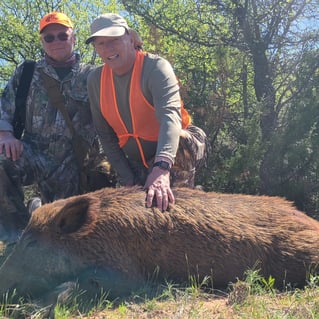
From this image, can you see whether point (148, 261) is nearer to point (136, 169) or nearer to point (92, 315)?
point (92, 315)

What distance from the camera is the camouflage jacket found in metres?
6.24

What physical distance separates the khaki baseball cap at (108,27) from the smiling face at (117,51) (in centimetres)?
7

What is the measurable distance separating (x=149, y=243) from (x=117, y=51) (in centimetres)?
190

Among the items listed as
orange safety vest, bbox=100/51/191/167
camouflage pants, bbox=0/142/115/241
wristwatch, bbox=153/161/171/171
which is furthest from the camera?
camouflage pants, bbox=0/142/115/241

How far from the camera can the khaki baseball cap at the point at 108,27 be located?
475 centimetres

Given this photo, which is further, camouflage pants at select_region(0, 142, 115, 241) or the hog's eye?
camouflage pants at select_region(0, 142, 115, 241)

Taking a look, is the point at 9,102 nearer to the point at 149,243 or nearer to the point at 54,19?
the point at 54,19

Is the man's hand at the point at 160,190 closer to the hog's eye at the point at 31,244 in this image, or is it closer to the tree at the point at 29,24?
the hog's eye at the point at 31,244

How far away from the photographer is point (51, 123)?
20.9ft

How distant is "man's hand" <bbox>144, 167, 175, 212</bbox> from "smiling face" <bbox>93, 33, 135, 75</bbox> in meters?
1.29

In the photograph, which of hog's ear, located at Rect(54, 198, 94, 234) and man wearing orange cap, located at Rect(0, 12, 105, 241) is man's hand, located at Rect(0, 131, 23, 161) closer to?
man wearing orange cap, located at Rect(0, 12, 105, 241)

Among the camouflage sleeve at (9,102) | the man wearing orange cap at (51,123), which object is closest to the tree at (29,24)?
the camouflage sleeve at (9,102)

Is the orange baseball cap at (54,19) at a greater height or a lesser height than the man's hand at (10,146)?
greater

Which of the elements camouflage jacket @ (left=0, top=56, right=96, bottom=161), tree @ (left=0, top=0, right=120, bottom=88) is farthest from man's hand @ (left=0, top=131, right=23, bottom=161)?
tree @ (left=0, top=0, right=120, bottom=88)
